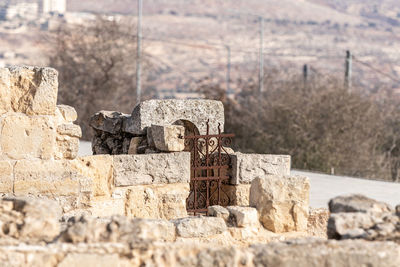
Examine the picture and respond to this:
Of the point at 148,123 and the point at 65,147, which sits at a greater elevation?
the point at 148,123

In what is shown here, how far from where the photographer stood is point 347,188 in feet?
49.2

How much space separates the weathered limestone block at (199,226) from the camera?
664 cm

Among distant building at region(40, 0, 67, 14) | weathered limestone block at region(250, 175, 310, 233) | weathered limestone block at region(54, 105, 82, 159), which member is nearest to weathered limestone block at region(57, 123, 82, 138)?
weathered limestone block at region(54, 105, 82, 159)

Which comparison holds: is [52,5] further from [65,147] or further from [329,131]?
[65,147]

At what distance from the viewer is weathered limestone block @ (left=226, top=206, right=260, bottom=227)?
23.3 ft

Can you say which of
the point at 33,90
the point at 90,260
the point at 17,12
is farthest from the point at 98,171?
the point at 17,12

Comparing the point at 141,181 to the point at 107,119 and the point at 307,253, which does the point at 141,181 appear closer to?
the point at 107,119

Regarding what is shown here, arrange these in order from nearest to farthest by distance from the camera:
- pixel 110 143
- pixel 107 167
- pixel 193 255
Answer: pixel 193 255 → pixel 107 167 → pixel 110 143

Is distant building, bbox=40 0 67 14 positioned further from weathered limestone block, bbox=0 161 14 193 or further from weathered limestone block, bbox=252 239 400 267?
weathered limestone block, bbox=252 239 400 267

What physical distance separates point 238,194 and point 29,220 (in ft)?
13.9

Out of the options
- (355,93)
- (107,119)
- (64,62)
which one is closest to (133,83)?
(64,62)

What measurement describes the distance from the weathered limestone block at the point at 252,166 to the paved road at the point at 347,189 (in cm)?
383

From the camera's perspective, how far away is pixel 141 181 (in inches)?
320

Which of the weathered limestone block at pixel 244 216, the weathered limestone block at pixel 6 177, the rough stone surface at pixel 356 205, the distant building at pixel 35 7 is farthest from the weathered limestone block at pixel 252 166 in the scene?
the distant building at pixel 35 7
